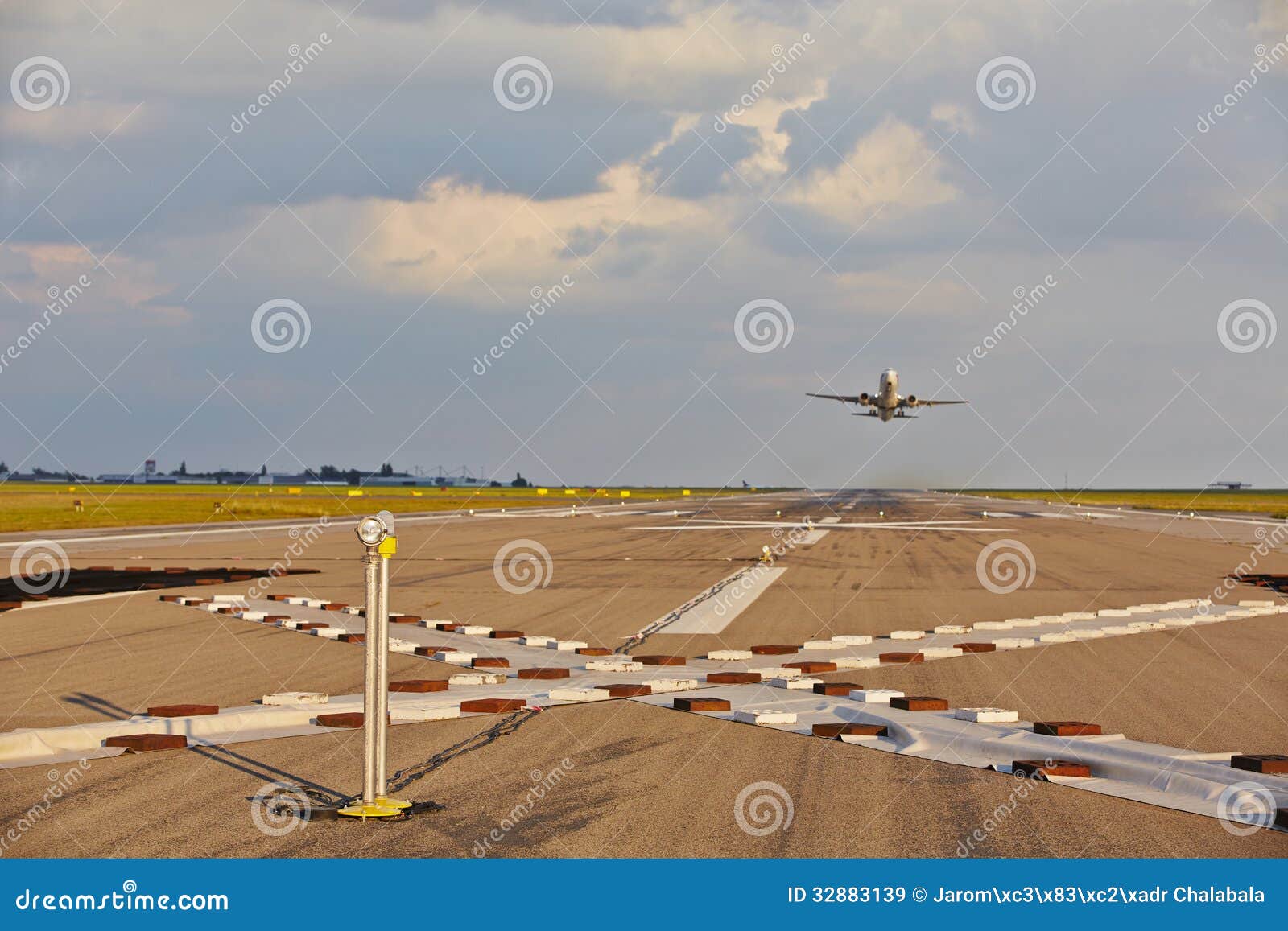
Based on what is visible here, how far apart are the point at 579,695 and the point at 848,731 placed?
299cm

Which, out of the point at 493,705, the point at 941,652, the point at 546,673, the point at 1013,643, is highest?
the point at 1013,643

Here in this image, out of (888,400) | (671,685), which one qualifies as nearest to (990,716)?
(671,685)

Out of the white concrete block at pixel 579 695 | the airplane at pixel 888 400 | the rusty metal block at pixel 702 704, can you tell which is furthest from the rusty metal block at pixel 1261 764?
the airplane at pixel 888 400

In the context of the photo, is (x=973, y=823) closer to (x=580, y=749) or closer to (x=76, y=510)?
(x=580, y=749)

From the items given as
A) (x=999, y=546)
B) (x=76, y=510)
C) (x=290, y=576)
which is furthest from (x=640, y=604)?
(x=76, y=510)

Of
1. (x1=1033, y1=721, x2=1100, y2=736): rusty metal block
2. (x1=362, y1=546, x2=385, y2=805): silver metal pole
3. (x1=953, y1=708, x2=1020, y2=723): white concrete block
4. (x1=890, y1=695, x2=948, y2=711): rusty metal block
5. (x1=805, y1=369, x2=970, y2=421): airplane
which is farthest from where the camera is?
(x1=805, y1=369, x2=970, y2=421): airplane

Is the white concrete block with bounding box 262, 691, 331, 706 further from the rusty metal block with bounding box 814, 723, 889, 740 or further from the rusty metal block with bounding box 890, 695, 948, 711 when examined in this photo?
the rusty metal block with bounding box 890, 695, 948, 711

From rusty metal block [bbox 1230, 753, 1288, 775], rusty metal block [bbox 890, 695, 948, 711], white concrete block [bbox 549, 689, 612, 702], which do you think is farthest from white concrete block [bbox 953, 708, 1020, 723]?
white concrete block [bbox 549, 689, 612, 702]

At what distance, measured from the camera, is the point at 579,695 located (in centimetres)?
1184

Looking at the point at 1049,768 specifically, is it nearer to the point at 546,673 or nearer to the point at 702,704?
the point at 702,704

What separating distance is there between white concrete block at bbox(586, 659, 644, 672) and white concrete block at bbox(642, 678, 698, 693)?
1.01 m

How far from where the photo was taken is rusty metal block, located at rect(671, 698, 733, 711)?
11.1 meters

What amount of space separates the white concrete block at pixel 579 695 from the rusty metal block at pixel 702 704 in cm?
94

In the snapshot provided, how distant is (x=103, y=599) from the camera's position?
22.1 meters
